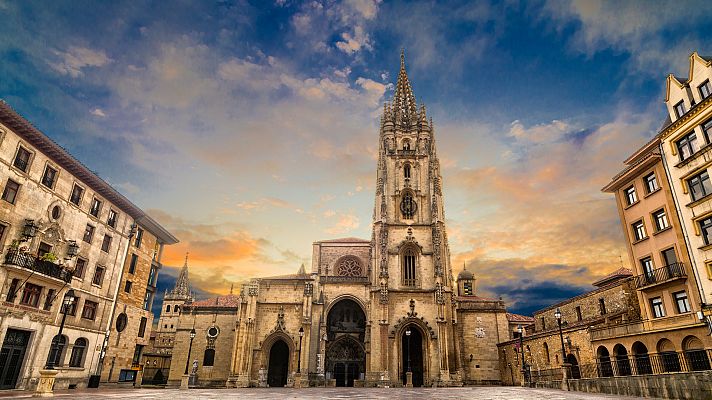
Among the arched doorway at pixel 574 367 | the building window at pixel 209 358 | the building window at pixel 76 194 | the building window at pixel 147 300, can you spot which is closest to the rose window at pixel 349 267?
the building window at pixel 209 358

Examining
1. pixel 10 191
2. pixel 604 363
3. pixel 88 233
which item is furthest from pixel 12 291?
pixel 604 363

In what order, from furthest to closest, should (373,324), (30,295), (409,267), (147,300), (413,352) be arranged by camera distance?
(409,267)
(413,352)
(373,324)
(147,300)
(30,295)

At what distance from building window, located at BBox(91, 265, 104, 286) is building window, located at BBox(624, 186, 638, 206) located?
37.5 metres

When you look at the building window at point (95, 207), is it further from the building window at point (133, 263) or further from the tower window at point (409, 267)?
the tower window at point (409, 267)

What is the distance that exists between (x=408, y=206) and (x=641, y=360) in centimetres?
2678

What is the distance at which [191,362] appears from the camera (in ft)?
135

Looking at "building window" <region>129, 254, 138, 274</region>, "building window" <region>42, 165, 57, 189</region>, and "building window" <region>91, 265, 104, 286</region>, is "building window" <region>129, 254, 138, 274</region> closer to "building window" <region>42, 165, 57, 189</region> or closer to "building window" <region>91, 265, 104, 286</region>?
"building window" <region>91, 265, 104, 286</region>

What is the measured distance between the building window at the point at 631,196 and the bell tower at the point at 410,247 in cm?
1855

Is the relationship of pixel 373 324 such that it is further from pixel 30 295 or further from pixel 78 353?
pixel 30 295

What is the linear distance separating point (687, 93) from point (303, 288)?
3404 cm

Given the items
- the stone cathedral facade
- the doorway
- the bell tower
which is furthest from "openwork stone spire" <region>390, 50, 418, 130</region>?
the doorway

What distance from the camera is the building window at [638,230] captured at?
2469 cm

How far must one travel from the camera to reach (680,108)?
22734mm

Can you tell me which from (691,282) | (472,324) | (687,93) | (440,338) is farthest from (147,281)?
(687,93)
